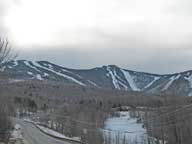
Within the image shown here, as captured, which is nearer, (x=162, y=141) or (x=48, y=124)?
(x=162, y=141)

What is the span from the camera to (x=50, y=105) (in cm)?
11369

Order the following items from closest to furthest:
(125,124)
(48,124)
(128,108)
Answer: (48,124)
(125,124)
(128,108)

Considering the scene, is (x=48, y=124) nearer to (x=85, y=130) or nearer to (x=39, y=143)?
(x=85, y=130)

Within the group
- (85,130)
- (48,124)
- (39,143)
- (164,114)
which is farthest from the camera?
(48,124)

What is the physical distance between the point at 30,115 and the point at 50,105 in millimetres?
15709

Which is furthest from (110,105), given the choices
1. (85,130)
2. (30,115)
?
(85,130)

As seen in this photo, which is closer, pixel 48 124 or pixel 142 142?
pixel 142 142

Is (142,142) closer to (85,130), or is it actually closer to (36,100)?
(85,130)

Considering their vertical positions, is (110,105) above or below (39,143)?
above

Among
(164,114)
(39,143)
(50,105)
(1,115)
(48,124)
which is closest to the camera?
(1,115)

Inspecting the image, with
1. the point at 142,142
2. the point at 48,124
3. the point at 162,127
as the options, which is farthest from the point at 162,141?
the point at 48,124

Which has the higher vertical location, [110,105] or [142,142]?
[110,105]

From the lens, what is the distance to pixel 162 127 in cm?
5100

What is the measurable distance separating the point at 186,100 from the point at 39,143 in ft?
53.5
